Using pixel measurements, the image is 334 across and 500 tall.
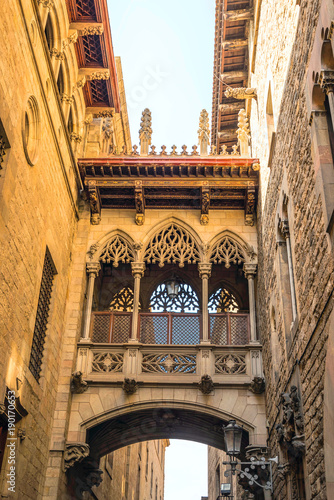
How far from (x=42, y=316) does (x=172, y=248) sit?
152 inches

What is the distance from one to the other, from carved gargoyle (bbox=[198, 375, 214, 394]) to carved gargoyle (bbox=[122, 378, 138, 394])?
1331mm

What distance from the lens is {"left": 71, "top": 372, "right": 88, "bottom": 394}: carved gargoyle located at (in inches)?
476

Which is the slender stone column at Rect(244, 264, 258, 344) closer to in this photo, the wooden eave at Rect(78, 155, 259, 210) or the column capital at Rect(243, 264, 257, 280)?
the column capital at Rect(243, 264, 257, 280)

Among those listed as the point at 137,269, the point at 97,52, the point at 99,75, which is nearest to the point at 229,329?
the point at 137,269

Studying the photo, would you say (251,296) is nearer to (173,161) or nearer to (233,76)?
(173,161)

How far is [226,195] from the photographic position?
570 inches

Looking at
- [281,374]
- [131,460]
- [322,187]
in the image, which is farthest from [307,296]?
[131,460]

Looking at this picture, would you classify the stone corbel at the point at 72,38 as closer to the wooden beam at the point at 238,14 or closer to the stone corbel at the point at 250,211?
the wooden beam at the point at 238,14

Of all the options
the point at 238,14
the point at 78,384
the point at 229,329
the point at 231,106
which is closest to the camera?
the point at 78,384

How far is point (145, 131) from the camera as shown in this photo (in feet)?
50.4

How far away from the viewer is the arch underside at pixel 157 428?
1291 cm

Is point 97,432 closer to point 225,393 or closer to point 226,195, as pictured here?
point 225,393

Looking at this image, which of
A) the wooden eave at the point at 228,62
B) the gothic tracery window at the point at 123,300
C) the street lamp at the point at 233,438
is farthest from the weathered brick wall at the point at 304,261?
the wooden eave at the point at 228,62

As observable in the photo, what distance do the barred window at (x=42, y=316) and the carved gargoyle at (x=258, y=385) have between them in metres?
4.27
